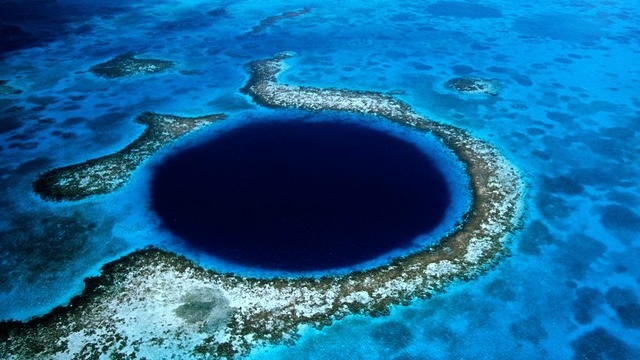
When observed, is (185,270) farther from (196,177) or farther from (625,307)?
(625,307)

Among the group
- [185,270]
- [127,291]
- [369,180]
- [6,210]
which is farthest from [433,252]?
[6,210]

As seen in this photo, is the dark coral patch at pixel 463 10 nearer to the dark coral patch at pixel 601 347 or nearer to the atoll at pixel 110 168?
the atoll at pixel 110 168

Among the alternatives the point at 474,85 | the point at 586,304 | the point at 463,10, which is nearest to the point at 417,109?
the point at 474,85

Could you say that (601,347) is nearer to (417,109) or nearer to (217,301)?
(217,301)

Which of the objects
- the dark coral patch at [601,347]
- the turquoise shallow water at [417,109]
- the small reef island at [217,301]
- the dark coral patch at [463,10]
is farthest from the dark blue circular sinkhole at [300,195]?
the dark coral patch at [463,10]

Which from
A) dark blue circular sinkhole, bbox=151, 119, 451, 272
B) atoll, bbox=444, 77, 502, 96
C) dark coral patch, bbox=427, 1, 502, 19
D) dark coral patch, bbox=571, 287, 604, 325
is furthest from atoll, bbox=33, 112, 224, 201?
dark coral patch, bbox=427, 1, 502, 19

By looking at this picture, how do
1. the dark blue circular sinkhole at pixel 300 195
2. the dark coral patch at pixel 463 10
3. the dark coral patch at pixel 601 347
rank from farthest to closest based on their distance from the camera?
the dark coral patch at pixel 463 10 < the dark blue circular sinkhole at pixel 300 195 < the dark coral patch at pixel 601 347

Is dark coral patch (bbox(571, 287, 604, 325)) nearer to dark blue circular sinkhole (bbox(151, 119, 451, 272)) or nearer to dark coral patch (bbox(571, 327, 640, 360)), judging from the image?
dark coral patch (bbox(571, 327, 640, 360))
